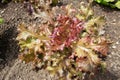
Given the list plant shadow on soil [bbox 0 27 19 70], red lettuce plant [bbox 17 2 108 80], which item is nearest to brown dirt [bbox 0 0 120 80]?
plant shadow on soil [bbox 0 27 19 70]

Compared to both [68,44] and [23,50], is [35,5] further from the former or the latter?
[68,44]

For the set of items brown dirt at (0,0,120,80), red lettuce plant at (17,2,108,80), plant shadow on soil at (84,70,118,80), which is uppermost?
red lettuce plant at (17,2,108,80)

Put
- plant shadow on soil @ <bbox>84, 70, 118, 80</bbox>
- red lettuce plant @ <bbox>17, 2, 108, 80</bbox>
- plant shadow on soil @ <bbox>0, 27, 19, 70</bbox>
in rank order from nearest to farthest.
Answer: red lettuce plant @ <bbox>17, 2, 108, 80</bbox>
plant shadow on soil @ <bbox>84, 70, 118, 80</bbox>
plant shadow on soil @ <bbox>0, 27, 19, 70</bbox>

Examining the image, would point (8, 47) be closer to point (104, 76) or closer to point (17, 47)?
point (17, 47)

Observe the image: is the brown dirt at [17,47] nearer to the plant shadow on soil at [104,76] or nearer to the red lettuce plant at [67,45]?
the plant shadow on soil at [104,76]

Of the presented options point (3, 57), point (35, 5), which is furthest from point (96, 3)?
point (3, 57)

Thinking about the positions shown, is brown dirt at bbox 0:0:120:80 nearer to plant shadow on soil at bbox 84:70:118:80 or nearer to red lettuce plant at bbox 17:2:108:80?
plant shadow on soil at bbox 84:70:118:80

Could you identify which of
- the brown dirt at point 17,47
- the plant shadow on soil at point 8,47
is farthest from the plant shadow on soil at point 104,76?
the plant shadow on soil at point 8,47

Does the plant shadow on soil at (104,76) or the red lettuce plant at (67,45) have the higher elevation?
the red lettuce plant at (67,45)
